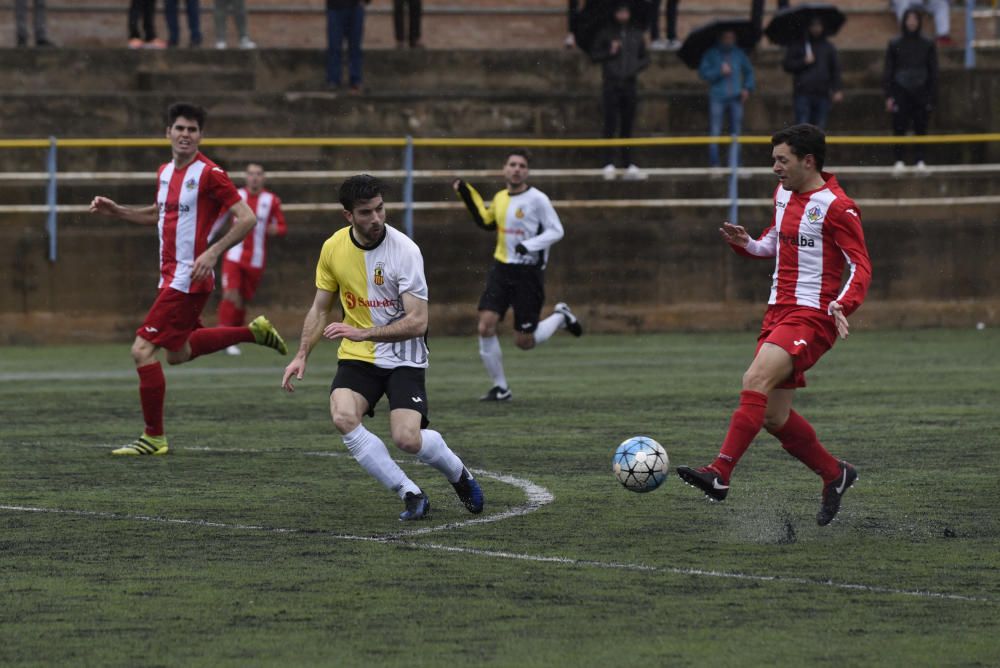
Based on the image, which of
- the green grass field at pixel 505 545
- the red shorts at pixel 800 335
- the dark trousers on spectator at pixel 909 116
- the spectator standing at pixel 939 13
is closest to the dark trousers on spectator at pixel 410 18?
the dark trousers on spectator at pixel 909 116

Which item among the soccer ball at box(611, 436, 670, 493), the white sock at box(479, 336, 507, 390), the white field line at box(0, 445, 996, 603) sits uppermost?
the soccer ball at box(611, 436, 670, 493)

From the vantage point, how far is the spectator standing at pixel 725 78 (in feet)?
73.8

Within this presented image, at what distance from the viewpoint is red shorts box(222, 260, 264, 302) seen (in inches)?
773

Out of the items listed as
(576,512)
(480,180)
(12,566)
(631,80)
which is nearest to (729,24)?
(631,80)

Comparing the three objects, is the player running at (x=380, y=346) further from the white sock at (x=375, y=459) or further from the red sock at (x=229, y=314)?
the red sock at (x=229, y=314)

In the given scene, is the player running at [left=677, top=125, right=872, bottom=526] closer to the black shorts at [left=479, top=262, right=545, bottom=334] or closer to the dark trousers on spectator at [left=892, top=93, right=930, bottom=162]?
the black shorts at [left=479, top=262, right=545, bottom=334]

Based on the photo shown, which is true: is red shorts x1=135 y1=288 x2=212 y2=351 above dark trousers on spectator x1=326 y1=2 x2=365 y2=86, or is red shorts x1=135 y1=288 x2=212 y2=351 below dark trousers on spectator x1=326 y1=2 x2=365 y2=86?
below

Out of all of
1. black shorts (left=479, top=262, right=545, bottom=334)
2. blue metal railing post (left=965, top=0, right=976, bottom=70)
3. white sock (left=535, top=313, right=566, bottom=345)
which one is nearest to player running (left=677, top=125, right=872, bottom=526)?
black shorts (left=479, top=262, right=545, bottom=334)

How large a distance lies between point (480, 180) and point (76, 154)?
460 centimetres

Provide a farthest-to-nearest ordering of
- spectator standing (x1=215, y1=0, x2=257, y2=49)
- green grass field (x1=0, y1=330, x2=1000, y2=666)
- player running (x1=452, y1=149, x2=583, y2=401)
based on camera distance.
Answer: spectator standing (x1=215, y1=0, x2=257, y2=49)
player running (x1=452, y1=149, x2=583, y2=401)
green grass field (x1=0, y1=330, x2=1000, y2=666)

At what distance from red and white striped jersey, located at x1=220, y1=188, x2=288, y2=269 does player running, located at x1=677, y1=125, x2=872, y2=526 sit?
11.5 meters

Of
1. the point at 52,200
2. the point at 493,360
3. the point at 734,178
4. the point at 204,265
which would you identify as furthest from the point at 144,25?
the point at 204,265

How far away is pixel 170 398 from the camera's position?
15.1m

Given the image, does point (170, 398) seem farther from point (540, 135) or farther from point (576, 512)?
point (540, 135)
